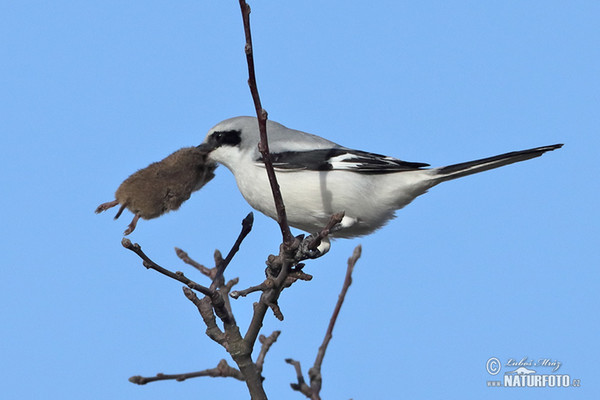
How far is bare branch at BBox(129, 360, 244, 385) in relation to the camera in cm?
282

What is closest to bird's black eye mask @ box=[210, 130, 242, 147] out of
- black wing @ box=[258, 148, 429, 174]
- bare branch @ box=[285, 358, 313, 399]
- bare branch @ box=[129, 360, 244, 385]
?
black wing @ box=[258, 148, 429, 174]

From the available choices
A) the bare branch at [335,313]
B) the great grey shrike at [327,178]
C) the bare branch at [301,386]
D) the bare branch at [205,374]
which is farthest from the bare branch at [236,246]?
the bare branch at [301,386]

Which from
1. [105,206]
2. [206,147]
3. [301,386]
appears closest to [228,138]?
[206,147]

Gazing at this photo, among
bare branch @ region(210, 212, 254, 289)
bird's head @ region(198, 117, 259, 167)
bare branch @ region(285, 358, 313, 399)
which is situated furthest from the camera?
bird's head @ region(198, 117, 259, 167)

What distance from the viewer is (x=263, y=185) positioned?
4.47 meters

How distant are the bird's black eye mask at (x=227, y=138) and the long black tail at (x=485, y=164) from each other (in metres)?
1.48

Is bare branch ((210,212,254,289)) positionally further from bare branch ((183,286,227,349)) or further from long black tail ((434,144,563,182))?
long black tail ((434,144,563,182))

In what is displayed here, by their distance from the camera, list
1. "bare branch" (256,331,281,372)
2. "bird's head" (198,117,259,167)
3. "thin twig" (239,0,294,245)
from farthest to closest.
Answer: "bird's head" (198,117,259,167) < "bare branch" (256,331,281,372) < "thin twig" (239,0,294,245)

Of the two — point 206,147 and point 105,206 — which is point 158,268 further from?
point 206,147

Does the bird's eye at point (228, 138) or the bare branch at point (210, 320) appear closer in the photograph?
the bare branch at point (210, 320)

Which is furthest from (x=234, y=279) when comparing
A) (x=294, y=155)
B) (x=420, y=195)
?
(x=420, y=195)

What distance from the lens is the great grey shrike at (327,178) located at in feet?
14.7

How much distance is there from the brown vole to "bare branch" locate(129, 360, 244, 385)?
1244mm

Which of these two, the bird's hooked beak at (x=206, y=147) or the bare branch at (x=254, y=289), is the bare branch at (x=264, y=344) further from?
Answer: the bird's hooked beak at (x=206, y=147)
